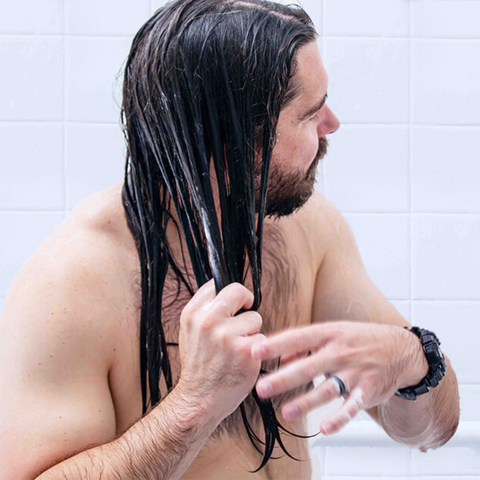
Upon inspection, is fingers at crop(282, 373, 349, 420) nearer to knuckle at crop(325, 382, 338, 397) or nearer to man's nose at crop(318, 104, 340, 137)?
knuckle at crop(325, 382, 338, 397)

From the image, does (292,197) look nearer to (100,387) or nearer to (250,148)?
(250,148)

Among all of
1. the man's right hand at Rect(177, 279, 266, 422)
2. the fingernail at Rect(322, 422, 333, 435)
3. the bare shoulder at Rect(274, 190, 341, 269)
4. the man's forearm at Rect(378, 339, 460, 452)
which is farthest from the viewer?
the bare shoulder at Rect(274, 190, 341, 269)

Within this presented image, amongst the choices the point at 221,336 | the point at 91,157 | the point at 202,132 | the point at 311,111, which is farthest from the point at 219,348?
the point at 91,157

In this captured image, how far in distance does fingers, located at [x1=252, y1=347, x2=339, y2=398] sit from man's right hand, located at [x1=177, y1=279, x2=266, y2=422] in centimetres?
8

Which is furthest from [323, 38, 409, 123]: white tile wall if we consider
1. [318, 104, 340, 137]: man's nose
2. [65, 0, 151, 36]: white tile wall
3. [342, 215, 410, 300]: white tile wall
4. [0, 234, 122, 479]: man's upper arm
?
[0, 234, 122, 479]: man's upper arm

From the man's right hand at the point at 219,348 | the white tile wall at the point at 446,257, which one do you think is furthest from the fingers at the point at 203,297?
the white tile wall at the point at 446,257

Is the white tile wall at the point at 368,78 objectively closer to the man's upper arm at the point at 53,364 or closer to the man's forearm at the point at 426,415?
the man's forearm at the point at 426,415

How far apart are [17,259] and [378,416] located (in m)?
0.86

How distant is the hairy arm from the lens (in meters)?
0.84

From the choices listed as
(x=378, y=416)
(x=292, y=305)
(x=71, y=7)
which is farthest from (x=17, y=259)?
(x=378, y=416)

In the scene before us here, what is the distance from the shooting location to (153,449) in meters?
0.63

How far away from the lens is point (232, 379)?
2.01 feet

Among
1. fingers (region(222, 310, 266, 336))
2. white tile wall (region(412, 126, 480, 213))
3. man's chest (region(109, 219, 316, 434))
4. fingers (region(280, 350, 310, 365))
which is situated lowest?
man's chest (region(109, 219, 316, 434))

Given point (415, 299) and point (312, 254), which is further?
point (415, 299)
